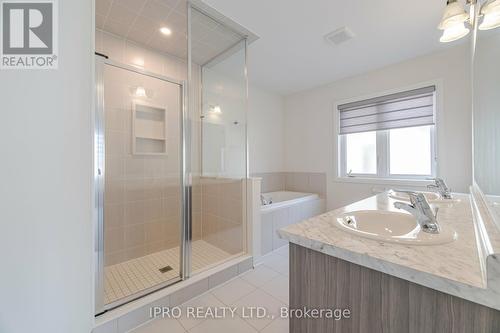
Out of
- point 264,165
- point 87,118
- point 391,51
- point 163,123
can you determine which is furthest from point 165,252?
point 391,51

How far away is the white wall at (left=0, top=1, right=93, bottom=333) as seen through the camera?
820 millimetres

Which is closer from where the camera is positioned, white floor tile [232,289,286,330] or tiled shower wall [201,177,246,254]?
white floor tile [232,289,286,330]

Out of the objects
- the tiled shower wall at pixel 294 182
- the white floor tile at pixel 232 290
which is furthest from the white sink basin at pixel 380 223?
the tiled shower wall at pixel 294 182

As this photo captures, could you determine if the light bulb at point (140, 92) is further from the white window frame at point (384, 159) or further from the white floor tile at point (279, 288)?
the white window frame at point (384, 159)

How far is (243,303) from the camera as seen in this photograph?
58.3 inches

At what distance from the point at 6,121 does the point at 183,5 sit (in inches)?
61.8

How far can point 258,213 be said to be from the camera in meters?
2.09

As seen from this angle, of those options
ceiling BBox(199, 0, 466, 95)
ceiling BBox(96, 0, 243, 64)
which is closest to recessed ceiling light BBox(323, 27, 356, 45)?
ceiling BBox(199, 0, 466, 95)

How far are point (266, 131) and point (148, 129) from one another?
1.97m

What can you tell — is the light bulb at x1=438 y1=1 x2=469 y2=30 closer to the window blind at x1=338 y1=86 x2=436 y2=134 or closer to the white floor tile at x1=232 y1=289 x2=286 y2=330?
the window blind at x1=338 y1=86 x2=436 y2=134

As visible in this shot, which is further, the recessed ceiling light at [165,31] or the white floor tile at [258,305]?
the recessed ceiling light at [165,31]

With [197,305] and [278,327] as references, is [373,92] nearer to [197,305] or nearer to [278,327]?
[278,327]

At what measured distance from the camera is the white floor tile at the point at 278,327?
1.24 m

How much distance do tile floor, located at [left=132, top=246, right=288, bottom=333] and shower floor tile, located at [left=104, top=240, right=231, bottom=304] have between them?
292 millimetres
